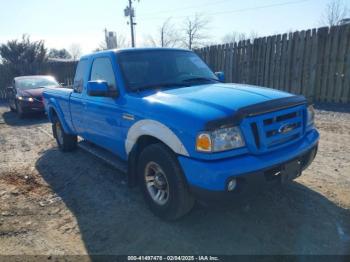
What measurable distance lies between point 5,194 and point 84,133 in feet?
5.04

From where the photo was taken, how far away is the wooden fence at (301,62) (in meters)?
9.05

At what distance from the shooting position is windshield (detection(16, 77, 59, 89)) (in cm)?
1216

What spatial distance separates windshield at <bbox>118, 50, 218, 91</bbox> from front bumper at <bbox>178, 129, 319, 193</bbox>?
1.45m

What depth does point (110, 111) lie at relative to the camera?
4.07m

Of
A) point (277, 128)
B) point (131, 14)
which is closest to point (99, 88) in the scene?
point (277, 128)

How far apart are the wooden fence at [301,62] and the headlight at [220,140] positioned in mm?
7671

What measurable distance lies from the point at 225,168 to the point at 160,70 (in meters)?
2.06

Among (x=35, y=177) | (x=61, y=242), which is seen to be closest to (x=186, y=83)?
(x=61, y=242)

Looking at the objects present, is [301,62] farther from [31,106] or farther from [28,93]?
[28,93]

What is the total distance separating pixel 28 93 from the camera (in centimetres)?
1132

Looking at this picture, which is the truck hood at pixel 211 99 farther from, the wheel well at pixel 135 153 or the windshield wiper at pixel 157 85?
the wheel well at pixel 135 153

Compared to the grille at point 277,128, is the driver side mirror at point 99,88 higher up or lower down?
higher up

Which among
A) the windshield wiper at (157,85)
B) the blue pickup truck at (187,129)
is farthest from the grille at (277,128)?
the windshield wiper at (157,85)

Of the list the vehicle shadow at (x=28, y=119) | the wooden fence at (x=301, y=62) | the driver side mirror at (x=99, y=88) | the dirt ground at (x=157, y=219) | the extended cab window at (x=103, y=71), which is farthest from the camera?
the vehicle shadow at (x=28, y=119)
